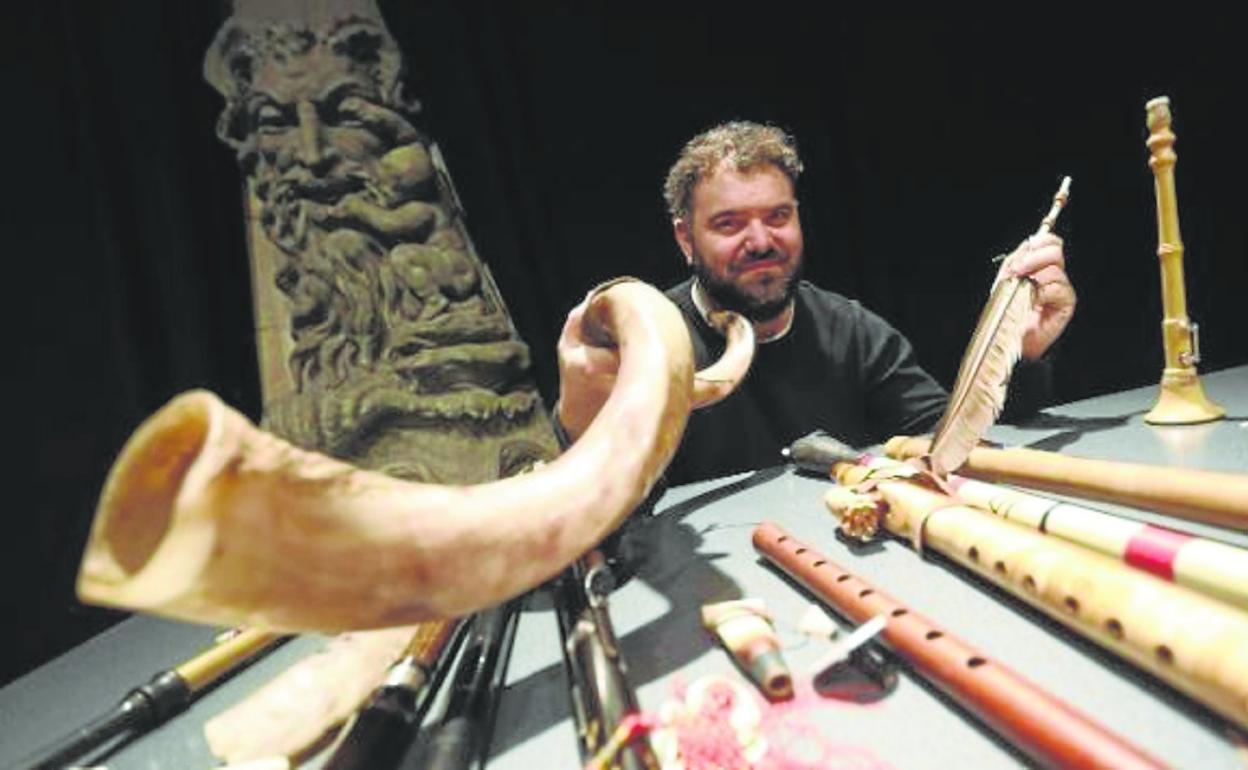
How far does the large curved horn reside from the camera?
0.36m

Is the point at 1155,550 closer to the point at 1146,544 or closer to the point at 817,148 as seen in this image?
the point at 1146,544

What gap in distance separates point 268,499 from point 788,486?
107cm

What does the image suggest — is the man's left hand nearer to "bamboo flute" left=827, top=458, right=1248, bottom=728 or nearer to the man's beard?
the man's beard

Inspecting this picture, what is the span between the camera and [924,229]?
269 centimetres

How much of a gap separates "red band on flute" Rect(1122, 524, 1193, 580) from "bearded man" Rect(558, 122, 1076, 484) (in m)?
1.24

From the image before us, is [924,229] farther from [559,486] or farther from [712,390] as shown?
[559,486]

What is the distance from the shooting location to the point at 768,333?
1.93 meters

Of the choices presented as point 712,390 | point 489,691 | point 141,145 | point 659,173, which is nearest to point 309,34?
point 141,145

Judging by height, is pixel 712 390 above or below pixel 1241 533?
above

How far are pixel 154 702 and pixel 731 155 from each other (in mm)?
1670

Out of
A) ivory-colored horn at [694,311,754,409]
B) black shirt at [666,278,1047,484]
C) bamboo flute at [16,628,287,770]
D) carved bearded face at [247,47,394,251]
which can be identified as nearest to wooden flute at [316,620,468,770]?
bamboo flute at [16,628,287,770]

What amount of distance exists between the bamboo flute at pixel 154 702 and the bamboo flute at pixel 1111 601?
816 mm

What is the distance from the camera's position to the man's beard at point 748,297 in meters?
1.82

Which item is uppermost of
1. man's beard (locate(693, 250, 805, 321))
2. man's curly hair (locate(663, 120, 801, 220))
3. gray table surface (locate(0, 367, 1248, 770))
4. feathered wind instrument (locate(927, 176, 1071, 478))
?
man's curly hair (locate(663, 120, 801, 220))
